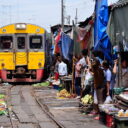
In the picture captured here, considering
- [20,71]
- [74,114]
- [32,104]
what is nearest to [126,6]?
[74,114]

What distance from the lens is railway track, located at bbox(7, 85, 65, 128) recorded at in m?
11.1

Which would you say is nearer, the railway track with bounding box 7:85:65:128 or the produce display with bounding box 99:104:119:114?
the produce display with bounding box 99:104:119:114

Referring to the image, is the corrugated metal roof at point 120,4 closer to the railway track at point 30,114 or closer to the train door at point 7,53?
the railway track at point 30,114

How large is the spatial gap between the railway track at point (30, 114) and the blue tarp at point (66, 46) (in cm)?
366

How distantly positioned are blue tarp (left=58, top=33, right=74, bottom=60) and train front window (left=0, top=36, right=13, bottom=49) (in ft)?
13.6

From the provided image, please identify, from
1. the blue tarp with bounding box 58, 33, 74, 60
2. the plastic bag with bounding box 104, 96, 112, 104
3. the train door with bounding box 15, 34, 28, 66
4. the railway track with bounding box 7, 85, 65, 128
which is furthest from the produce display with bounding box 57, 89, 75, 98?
the train door with bounding box 15, 34, 28, 66

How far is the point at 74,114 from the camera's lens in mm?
12758

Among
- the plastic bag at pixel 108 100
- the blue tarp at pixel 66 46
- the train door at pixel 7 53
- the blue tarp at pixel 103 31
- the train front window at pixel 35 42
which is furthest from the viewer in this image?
the train front window at pixel 35 42

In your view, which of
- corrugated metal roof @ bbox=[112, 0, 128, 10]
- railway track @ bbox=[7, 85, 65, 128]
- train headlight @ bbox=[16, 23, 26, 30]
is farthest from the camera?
train headlight @ bbox=[16, 23, 26, 30]

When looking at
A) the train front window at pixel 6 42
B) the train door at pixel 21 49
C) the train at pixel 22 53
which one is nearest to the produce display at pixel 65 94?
the train at pixel 22 53

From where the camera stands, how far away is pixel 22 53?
955 inches

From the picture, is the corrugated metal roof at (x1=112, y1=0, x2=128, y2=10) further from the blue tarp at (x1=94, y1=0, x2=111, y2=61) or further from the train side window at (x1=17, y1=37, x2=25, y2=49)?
the train side window at (x1=17, y1=37, x2=25, y2=49)

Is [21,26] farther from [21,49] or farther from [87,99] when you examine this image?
[87,99]

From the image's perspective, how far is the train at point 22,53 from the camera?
24125 millimetres
